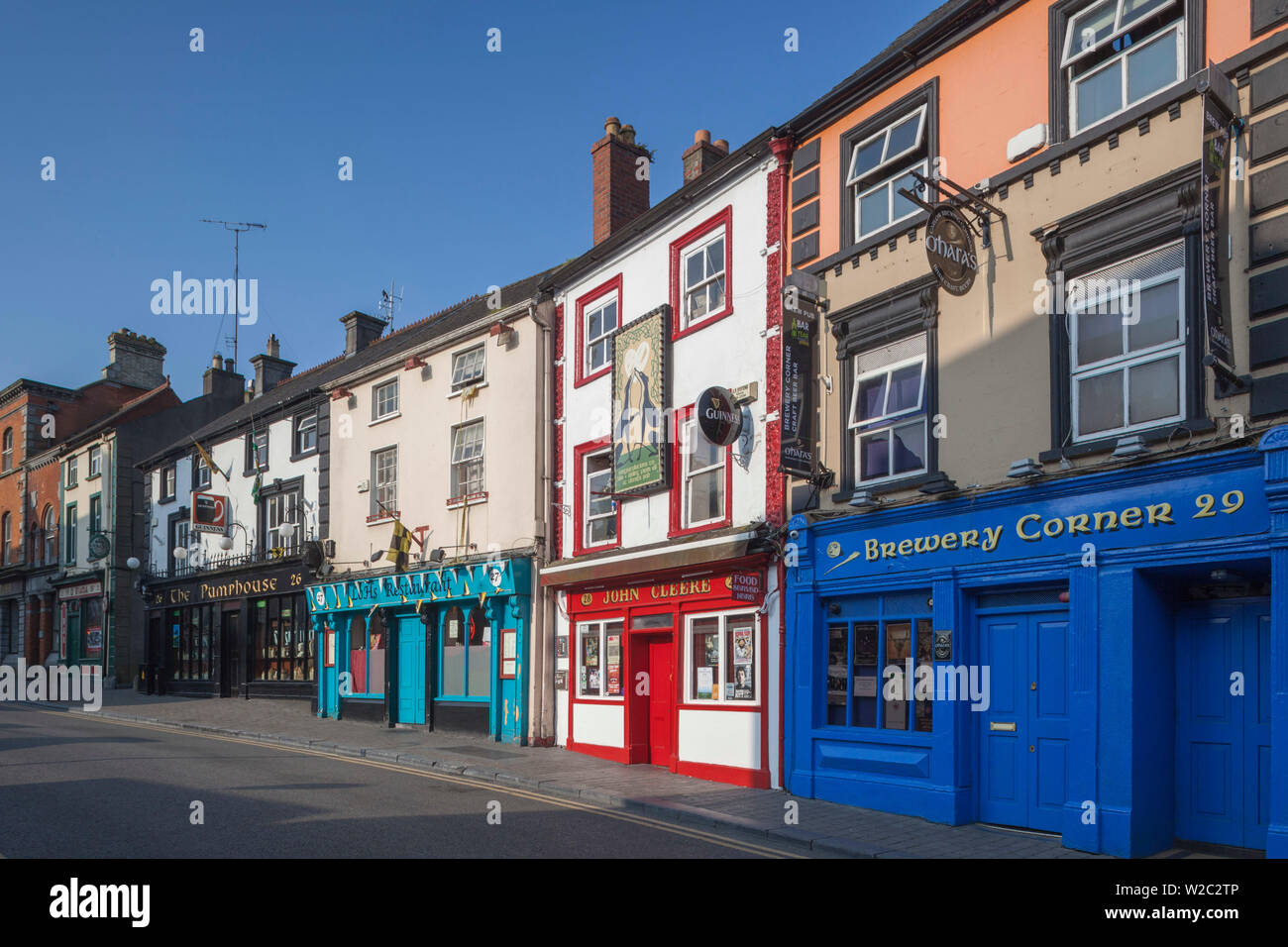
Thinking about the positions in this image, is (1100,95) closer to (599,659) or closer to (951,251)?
(951,251)

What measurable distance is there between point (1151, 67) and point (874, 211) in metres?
3.65

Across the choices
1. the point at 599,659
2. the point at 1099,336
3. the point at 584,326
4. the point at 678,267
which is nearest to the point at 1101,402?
the point at 1099,336

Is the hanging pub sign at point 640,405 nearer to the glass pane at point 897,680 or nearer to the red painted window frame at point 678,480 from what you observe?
the red painted window frame at point 678,480

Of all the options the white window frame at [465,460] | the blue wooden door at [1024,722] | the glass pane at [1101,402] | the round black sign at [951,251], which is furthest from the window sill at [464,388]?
the glass pane at [1101,402]

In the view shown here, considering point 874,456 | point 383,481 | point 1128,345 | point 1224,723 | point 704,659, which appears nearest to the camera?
point 1224,723

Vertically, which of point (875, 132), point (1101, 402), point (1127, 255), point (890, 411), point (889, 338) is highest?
point (875, 132)

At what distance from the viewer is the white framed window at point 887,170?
1213 cm

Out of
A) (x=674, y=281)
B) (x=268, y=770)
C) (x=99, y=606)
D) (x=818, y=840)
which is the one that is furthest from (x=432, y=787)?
Result: (x=99, y=606)

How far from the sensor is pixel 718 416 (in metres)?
13.8

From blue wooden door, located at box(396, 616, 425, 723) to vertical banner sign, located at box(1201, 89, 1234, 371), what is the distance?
16.9 metres

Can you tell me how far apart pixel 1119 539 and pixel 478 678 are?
44.2 feet

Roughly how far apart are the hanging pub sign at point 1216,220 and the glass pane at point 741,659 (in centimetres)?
725

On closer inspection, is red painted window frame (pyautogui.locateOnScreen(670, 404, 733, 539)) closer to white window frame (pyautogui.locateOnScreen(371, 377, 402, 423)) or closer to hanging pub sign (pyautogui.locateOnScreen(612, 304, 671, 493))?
hanging pub sign (pyautogui.locateOnScreen(612, 304, 671, 493))

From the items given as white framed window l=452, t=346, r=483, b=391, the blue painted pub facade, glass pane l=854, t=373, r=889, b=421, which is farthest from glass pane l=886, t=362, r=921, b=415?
white framed window l=452, t=346, r=483, b=391
